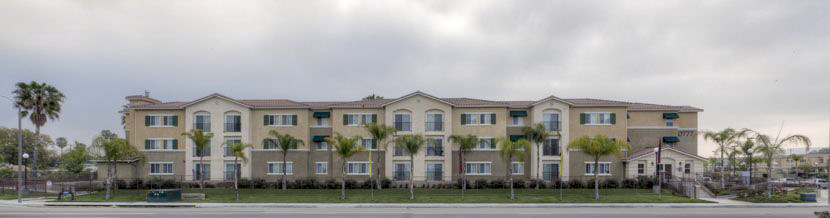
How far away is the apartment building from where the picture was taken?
55375 millimetres

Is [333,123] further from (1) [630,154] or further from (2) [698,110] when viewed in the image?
(2) [698,110]

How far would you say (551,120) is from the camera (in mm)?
55531

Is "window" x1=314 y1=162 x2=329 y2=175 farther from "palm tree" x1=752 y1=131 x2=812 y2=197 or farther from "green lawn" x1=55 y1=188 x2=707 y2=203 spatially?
"palm tree" x1=752 y1=131 x2=812 y2=197

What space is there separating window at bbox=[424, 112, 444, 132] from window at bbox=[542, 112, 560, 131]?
9020mm

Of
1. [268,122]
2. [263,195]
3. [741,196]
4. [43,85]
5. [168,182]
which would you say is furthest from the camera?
[43,85]

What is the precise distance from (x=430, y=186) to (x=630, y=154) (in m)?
17.8

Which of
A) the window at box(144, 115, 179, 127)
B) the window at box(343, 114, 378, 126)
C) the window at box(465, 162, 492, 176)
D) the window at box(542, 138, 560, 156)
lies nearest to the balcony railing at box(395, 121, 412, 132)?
the window at box(343, 114, 378, 126)

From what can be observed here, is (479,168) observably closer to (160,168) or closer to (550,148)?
(550,148)

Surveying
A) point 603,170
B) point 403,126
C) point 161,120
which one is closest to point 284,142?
point 403,126

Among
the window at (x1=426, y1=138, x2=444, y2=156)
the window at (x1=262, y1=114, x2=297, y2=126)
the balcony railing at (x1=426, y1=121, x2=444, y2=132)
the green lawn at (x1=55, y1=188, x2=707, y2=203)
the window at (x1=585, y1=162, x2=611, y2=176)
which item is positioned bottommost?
the green lawn at (x1=55, y1=188, x2=707, y2=203)

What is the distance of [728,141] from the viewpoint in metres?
55.5

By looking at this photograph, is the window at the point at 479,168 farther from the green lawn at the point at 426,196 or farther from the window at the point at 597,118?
the window at the point at 597,118

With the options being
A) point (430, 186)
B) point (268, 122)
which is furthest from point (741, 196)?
point (268, 122)

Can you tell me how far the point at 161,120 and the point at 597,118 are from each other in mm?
39750
